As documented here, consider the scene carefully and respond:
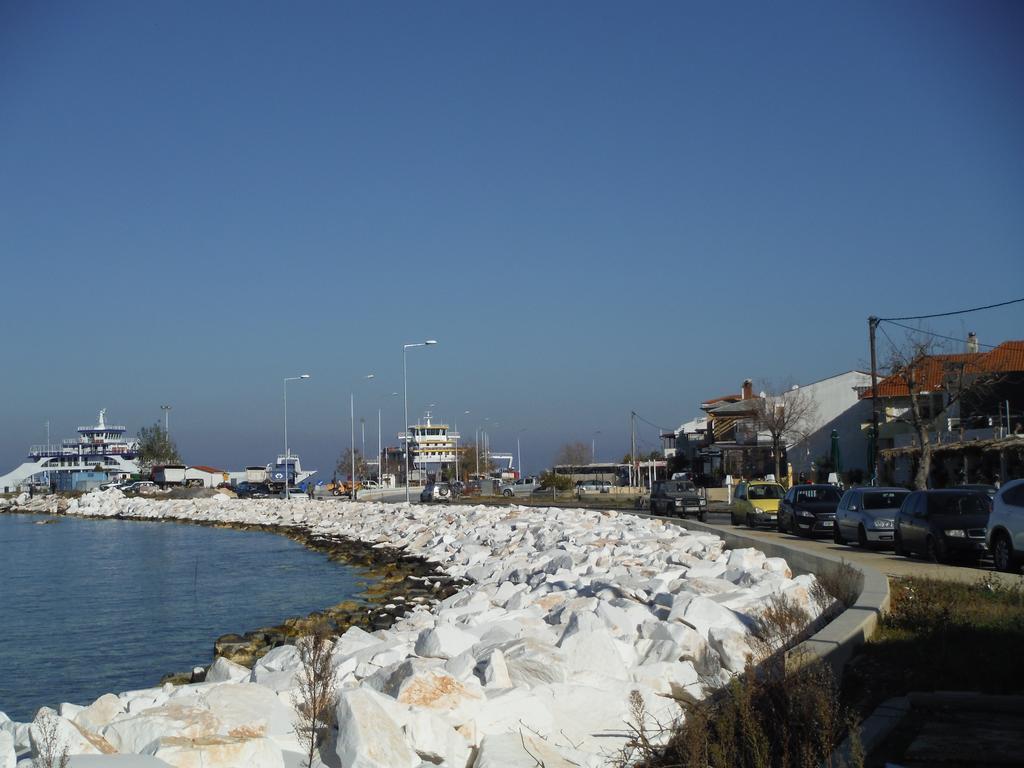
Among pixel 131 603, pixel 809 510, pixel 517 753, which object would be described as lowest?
pixel 131 603

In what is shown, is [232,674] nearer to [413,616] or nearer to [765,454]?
[413,616]

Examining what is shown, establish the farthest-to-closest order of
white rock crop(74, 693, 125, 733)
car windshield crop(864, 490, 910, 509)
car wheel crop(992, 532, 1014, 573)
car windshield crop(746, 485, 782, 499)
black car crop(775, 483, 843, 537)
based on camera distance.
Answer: car windshield crop(746, 485, 782, 499), black car crop(775, 483, 843, 537), car windshield crop(864, 490, 910, 509), car wheel crop(992, 532, 1014, 573), white rock crop(74, 693, 125, 733)

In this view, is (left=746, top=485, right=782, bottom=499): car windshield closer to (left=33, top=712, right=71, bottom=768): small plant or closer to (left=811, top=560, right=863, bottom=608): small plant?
(left=811, top=560, right=863, bottom=608): small plant

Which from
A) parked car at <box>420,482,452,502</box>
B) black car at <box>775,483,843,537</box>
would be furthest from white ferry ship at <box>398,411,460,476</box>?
black car at <box>775,483,843,537</box>

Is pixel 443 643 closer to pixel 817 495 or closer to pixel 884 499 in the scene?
pixel 884 499

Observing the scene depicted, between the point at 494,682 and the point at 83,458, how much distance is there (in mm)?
128510

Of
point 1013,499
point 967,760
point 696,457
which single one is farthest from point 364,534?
point 696,457

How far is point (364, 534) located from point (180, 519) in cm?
3056

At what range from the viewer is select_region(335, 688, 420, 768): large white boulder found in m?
7.41

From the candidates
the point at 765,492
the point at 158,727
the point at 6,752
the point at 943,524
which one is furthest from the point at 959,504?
the point at 6,752

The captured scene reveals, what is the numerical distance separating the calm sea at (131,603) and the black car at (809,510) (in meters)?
13.0

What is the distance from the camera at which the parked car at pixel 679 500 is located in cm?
4112

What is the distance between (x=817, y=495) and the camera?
31.0 metres

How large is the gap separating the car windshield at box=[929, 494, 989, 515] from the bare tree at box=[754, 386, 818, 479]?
3850cm
